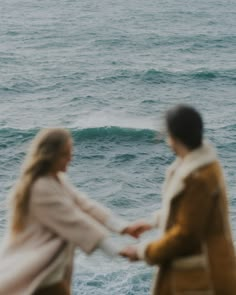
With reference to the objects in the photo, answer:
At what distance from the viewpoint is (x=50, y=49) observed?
63.4m

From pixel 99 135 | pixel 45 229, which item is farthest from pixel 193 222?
pixel 99 135

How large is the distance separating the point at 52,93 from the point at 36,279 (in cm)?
4504

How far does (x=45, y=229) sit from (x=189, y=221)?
0.90 m

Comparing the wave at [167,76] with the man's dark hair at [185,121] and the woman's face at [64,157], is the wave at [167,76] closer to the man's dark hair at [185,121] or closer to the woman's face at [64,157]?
the woman's face at [64,157]

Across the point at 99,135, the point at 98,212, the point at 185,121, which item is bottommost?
the point at 99,135

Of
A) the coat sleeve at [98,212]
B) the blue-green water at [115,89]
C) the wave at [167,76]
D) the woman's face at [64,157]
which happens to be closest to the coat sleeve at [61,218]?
the woman's face at [64,157]

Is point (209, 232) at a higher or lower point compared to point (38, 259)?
higher

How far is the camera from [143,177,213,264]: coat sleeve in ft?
12.9

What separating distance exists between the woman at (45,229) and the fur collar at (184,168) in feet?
1.53

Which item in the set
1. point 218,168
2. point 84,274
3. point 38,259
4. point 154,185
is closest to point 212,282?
point 218,168

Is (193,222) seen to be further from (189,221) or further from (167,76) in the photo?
(167,76)

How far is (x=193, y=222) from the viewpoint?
394 centimetres

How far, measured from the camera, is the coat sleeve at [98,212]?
15.2 feet

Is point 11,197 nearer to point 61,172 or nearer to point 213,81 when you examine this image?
point 61,172
